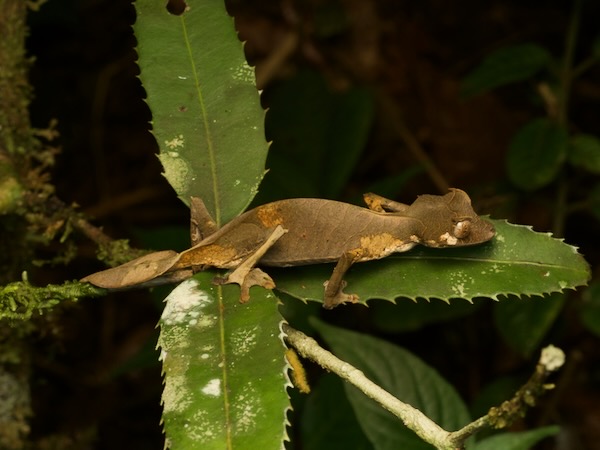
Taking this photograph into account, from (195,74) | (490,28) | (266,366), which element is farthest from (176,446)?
(490,28)

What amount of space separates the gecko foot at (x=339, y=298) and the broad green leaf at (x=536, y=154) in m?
1.47

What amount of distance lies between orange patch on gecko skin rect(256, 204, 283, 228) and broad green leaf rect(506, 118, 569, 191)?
1521mm

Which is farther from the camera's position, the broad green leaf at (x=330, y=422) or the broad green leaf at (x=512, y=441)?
the broad green leaf at (x=330, y=422)

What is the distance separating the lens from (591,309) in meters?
2.97

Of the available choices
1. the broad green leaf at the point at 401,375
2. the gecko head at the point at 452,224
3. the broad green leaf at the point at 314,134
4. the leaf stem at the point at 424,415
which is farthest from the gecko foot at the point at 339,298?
the broad green leaf at the point at 314,134

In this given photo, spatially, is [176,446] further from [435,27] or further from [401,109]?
[435,27]

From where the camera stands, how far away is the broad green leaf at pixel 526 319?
9.33 feet

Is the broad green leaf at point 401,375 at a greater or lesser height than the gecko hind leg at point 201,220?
lesser

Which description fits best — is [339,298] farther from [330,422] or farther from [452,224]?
[330,422]

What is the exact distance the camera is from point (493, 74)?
3.12 metres

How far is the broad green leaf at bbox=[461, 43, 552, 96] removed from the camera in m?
3.10

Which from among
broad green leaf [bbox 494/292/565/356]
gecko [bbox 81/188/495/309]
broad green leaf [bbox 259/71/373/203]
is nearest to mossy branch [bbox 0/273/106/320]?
gecko [bbox 81/188/495/309]

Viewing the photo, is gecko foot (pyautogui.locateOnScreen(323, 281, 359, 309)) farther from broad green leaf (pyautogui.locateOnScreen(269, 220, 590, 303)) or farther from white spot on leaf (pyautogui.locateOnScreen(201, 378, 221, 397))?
white spot on leaf (pyautogui.locateOnScreen(201, 378, 221, 397))

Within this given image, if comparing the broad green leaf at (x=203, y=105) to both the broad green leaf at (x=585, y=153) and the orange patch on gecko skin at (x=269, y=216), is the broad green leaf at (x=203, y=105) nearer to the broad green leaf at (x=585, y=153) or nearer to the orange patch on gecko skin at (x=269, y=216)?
the orange patch on gecko skin at (x=269, y=216)
